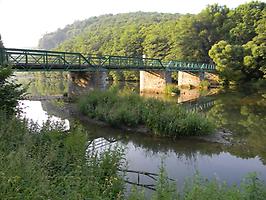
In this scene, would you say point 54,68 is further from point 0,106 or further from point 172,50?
point 172,50

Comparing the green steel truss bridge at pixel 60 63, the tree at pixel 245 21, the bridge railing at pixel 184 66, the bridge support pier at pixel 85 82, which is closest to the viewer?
the green steel truss bridge at pixel 60 63

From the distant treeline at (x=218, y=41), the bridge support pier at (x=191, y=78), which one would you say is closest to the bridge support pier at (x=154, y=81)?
the bridge support pier at (x=191, y=78)

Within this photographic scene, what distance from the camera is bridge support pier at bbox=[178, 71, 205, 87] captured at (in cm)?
4047

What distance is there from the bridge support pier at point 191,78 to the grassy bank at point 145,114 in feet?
78.4

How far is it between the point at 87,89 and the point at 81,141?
52.4 feet

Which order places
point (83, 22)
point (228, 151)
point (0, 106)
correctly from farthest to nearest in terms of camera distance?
1. point (83, 22)
2. point (228, 151)
3. point (0, 106)

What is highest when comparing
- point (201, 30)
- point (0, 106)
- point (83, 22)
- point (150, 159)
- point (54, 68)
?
point (83, 22)

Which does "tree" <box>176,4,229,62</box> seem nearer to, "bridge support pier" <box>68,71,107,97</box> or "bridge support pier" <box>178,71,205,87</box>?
"bridge support pier" <box>178,71,205,87</box>

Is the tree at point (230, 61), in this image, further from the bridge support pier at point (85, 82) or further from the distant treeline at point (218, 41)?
the bridge support pier at point (85, 82)

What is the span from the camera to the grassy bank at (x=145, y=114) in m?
13.5

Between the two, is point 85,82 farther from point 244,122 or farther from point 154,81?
point 154,81

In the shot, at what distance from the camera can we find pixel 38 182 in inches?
175

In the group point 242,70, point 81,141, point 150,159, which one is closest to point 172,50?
point 242,70

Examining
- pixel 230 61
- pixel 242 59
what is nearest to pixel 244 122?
pixel 230 61
